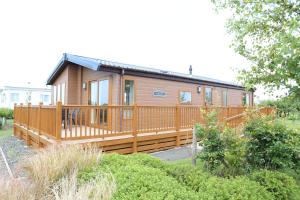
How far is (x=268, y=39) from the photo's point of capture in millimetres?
5590

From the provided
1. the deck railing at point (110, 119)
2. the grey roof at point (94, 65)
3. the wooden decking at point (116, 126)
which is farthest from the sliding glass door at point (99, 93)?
the wooden decking at point (116, 126)

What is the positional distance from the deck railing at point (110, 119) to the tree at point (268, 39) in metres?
1.55

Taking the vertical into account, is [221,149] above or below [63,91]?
below

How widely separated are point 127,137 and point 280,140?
4166 millimetres

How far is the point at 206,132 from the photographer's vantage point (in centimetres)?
437

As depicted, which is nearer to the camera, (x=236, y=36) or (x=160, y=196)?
(x=160, y=196)

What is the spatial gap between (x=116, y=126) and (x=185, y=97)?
4660 millimetres

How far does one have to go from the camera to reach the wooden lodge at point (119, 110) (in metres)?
6.21

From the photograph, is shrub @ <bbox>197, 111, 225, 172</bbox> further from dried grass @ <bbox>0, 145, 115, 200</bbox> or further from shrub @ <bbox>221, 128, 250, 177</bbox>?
dried grass @ <bbox>0, 145, 115, 200</bbox>

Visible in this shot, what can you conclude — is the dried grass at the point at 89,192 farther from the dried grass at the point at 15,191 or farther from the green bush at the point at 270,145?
the green bush at the point at 270,145

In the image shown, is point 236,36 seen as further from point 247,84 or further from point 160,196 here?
point 160,196

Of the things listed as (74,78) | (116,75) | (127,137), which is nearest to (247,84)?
(127,137)

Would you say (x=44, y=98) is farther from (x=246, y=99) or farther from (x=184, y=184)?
(x=184, y=184)

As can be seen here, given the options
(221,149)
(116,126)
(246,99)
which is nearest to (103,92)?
(116,126)
